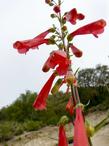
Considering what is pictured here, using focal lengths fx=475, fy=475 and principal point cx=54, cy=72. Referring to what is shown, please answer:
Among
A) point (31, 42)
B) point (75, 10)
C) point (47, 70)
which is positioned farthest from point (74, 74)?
point (75, 10)

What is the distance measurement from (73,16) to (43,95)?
0.58 meters

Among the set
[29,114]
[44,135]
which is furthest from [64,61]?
[29,114]

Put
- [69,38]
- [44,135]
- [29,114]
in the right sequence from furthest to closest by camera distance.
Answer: [29,114]
[44,135]
[69,38]

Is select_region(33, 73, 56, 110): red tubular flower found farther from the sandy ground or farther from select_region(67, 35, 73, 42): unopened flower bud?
the sandy ground

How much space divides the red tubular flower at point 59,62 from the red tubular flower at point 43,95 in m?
0.11

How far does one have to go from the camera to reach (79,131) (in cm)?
216

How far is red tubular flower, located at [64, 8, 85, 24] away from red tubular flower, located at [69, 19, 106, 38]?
0.26 feet

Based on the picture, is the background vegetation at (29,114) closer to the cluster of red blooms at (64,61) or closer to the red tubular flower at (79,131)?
the cluster of red blooms at (64,61)

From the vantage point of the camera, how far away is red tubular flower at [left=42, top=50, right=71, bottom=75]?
2314mm

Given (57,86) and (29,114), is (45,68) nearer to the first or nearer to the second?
(57,86)

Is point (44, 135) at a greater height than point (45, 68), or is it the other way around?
point (45, 68)

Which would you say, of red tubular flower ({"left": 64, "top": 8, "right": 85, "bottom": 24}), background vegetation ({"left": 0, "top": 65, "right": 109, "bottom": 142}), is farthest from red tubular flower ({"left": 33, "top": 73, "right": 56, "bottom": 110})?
background vegetation ({"left": 0, "top": 65, "right": 109, "bottom": 142})

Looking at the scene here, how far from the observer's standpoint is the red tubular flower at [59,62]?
7.59 feet

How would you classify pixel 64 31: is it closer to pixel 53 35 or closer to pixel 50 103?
pixel 53 35
